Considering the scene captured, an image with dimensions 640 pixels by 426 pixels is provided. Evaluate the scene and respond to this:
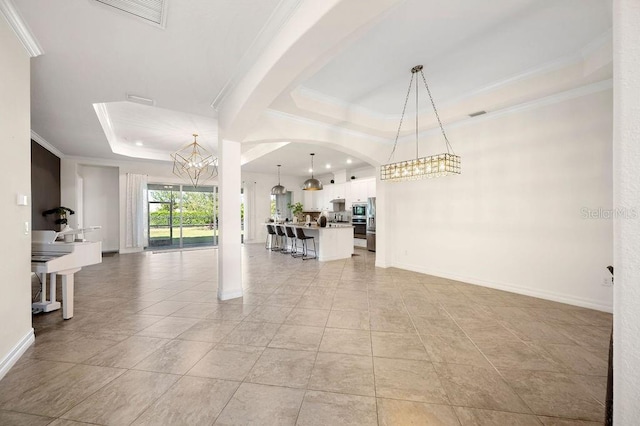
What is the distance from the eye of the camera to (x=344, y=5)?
5.23ft

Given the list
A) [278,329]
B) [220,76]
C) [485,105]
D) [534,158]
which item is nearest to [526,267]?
[534,158]

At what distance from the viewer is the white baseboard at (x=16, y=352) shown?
1975 mm

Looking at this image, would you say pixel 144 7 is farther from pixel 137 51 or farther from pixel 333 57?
pixel 333 57

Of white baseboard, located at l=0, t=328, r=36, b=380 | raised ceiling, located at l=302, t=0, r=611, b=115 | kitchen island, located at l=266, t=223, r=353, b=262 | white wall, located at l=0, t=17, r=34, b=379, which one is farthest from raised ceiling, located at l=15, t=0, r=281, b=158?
kitchen island, located at l=266, t=223, r=353, b=262

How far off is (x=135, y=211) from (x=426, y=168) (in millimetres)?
8568

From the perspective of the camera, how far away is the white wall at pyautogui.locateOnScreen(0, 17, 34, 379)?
2021mm

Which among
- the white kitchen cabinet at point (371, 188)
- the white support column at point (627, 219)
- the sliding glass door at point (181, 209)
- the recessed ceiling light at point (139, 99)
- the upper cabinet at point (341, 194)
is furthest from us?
the sliding glass door at point (181, 209)

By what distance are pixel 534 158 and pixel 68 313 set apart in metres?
6.46

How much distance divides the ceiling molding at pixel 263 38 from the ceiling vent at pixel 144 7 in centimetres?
74

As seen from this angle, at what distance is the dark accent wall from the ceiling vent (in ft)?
16.5

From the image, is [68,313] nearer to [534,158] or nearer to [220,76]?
[220,76]

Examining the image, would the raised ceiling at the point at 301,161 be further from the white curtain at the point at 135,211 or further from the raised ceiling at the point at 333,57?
the white curtain at the point at 135,211

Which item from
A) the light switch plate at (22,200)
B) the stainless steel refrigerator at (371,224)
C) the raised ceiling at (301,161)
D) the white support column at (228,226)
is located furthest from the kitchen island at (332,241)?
the light switch plate at (22,200)

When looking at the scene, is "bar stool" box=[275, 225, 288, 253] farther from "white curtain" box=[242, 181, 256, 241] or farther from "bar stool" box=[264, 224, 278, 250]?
"white curtain" box=[242, 181, 256, 241]
